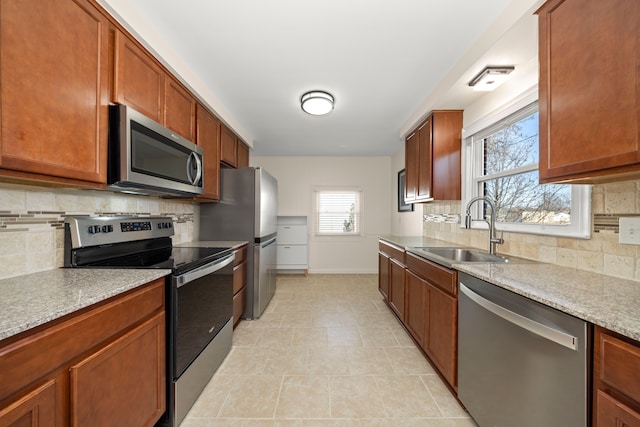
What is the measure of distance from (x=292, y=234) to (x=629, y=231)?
14.7 ft

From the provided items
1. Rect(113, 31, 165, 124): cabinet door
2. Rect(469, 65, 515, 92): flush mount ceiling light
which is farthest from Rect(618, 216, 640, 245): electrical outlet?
Rect(113, 31, 165, 124): cabinet door

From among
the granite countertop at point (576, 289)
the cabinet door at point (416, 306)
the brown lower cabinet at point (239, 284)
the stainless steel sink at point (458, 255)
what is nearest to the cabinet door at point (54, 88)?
the brown lower cabinet at point (239, 284)

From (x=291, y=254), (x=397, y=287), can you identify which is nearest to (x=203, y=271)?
(x=397, y=287)

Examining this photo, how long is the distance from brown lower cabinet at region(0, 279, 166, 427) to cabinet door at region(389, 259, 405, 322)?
2.08 m

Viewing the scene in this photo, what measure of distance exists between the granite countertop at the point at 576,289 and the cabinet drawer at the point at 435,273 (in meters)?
0.14

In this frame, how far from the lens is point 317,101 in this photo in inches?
101

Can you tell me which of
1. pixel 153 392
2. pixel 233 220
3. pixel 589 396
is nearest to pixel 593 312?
pixel 589 396

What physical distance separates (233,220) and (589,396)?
2.92 metres

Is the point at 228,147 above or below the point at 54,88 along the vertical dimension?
above

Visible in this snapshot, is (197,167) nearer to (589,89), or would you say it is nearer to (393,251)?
(393,251)

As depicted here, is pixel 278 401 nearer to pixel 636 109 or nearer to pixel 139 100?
pixel 139 100

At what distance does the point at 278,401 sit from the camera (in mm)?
1668

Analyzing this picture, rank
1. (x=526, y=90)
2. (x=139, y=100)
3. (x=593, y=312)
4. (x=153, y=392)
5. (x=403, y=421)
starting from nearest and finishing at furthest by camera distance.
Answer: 1. (x=593, y=312)
2. (x=153, y=392)
3. (x=403, y=421)
4. (x=139, y=100)
5. (x=526, y=90)

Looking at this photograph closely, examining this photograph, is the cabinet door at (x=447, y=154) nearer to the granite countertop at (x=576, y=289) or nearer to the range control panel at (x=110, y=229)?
the granite countertop at (x=576, y=289)
